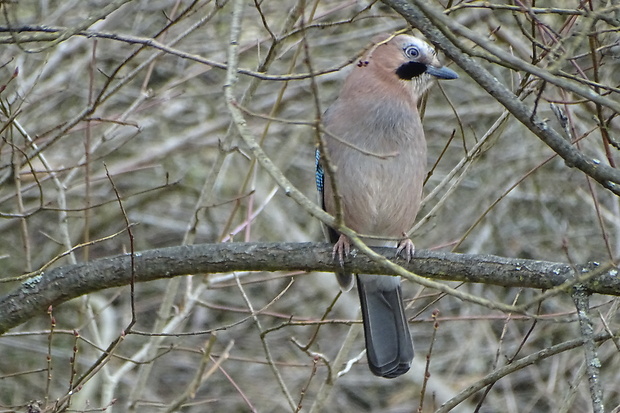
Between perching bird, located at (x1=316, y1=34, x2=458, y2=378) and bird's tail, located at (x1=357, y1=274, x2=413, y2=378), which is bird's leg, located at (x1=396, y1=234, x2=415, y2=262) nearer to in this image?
perching bird, located at (x1=316, y1=34, x2=458, y2=378)

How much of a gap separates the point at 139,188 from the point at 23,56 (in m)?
2.22

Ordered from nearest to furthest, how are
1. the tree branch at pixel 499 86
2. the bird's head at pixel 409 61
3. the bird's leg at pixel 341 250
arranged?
the tree branch at pixel 499 86 < the bird's leg at pixel 341 250 < the bird's head at pixel 409 61

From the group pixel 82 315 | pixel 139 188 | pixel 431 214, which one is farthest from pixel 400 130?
pixel 139 188

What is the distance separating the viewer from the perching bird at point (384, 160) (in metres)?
4.85

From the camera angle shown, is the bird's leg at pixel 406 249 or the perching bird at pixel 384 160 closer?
the bird's leg at pixel 406 249

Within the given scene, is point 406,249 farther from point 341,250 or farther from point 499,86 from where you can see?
point 499,86

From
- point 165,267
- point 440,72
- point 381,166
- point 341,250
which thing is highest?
point 440,72

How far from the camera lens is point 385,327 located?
5016mm

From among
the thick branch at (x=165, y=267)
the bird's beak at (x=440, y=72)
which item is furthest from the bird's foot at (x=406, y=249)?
the bird's beak at (x=440, y=72)

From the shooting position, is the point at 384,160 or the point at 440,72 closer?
the point at 384,160

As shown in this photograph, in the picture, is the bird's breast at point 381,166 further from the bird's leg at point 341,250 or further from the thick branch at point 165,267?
the thick branch at point 165,267

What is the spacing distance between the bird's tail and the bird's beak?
47.0 inches

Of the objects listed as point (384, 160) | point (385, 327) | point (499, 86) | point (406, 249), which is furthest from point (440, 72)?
point (499, 86)

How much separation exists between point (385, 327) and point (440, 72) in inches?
56.7
